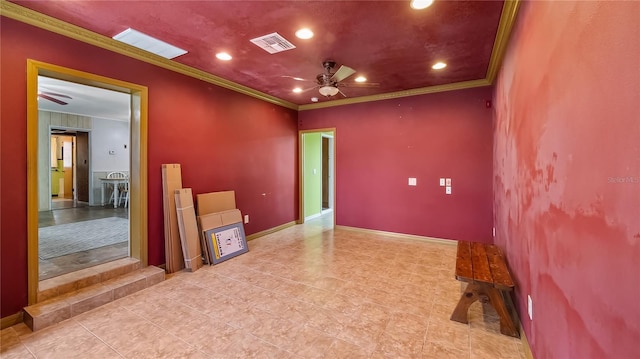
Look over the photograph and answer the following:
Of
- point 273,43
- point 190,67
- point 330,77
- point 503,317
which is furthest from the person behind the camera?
point 190,67

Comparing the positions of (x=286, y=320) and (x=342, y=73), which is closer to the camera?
(x=286, y=320)

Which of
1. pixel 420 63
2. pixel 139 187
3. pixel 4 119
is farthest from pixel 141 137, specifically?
pixel 420 63

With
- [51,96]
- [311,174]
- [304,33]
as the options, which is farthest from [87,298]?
[51,96]

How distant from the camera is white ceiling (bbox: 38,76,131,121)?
4.88 metres

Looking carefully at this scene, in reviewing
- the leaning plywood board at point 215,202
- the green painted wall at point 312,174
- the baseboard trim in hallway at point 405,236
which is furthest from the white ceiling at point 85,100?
the baseboard trim in hallway at point 405,236

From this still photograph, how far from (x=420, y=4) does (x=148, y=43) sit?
281 cm

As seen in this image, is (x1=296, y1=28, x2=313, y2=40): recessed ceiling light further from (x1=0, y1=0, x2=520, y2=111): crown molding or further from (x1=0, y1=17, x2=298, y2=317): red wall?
(x1=0, y1=17, x2=298, y2=317): red wall

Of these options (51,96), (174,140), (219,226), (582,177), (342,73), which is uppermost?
(51,96)

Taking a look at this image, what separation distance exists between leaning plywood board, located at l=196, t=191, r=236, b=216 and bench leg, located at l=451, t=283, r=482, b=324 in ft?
11.1

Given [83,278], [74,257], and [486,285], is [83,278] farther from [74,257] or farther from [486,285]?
[486,285]

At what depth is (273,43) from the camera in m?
2.96

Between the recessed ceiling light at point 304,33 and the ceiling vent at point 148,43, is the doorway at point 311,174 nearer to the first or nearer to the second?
the recessed ceiling light at point 304,33

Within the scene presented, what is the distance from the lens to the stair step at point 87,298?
7.65ft

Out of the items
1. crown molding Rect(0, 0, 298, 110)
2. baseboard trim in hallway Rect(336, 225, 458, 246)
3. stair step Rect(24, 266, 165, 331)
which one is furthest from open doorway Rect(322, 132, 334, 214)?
stair step Rect(24, 266, 165, 331)
